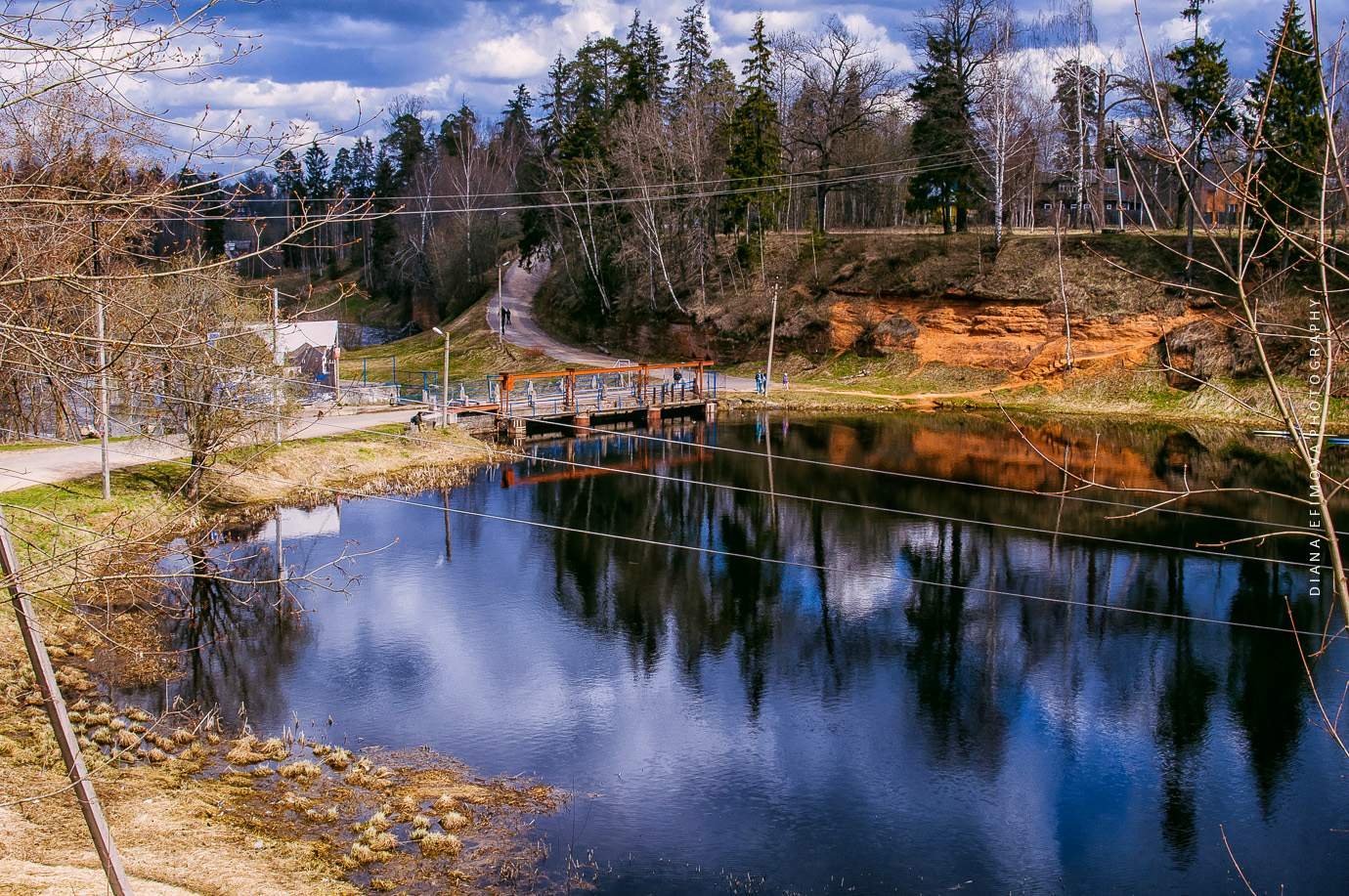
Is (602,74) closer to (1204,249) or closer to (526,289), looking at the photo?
(526,289)

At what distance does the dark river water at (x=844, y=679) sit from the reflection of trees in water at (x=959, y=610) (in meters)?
0.08

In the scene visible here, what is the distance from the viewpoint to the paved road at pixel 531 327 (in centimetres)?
5738

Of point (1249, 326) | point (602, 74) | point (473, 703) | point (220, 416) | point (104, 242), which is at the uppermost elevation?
point (602, 74)

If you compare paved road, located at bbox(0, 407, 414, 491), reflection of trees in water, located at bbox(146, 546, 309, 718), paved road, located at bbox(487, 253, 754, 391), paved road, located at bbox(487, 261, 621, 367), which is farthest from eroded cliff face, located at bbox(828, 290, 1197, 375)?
reflection of trees in water, located at bbox(146, 546, 309, 718)

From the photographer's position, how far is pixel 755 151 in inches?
2375

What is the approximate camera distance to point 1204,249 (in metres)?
51.4

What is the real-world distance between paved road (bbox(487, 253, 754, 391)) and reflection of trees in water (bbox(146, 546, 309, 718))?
32466 millimetres

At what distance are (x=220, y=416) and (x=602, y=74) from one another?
63.4 m

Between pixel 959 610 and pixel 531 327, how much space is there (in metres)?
49.9

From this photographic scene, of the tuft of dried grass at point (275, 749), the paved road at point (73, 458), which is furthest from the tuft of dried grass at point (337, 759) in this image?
the paved road at point (73, 458)

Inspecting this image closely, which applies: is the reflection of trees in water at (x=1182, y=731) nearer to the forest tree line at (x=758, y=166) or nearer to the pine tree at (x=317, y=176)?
the forest tree line at (x=758, y=166)

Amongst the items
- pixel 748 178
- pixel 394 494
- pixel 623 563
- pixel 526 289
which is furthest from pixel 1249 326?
pixel 526 289

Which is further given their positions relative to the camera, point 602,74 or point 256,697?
point 602,74

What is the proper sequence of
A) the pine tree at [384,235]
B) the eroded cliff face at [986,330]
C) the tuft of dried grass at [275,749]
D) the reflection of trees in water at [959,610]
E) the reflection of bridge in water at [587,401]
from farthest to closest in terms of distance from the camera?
the pine tree at [384,235]
the eroded cliff face at [986,330]
the reflection of bridge in water at [587,401]
the reflection of trees in water at [959,610]
the tuft of dried grass at [275,749]
